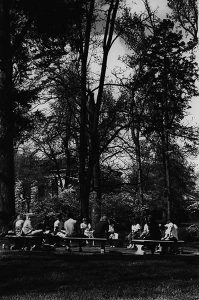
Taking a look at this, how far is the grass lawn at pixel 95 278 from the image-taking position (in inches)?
334

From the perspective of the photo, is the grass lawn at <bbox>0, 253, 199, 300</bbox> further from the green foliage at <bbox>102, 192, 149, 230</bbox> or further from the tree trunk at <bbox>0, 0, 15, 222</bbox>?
the green foliage at <bbox>102, 192, 149, 230</bbox>

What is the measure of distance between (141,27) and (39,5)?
1331cm

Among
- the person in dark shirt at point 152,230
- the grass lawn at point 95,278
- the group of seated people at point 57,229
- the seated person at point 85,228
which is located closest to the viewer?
the grass lawn at point 95,278

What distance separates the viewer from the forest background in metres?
17.4

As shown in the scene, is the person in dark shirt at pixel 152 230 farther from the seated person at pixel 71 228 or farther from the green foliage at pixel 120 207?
the green foliage at pixel 120 207

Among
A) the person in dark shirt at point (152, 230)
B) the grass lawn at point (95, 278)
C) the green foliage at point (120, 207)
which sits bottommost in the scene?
the grass lawn at point (95, 278)

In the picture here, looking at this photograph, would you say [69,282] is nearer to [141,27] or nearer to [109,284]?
[109,284]

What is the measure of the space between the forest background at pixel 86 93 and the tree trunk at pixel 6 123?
32mm

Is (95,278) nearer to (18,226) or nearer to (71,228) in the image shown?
(18,226)

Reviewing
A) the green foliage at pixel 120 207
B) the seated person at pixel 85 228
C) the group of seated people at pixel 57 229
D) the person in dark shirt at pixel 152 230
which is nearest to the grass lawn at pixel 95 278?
the group of seated people at pixel 57 229

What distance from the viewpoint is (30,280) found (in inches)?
397

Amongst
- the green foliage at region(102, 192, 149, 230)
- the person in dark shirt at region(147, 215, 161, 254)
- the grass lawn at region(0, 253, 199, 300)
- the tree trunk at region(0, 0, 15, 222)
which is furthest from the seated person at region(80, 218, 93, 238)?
the green foliage at region(102, 192, 149, 230)

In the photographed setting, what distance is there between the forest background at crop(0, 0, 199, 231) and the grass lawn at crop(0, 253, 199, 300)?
14.8 ft

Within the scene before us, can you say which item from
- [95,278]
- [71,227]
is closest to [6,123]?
[71,227]
